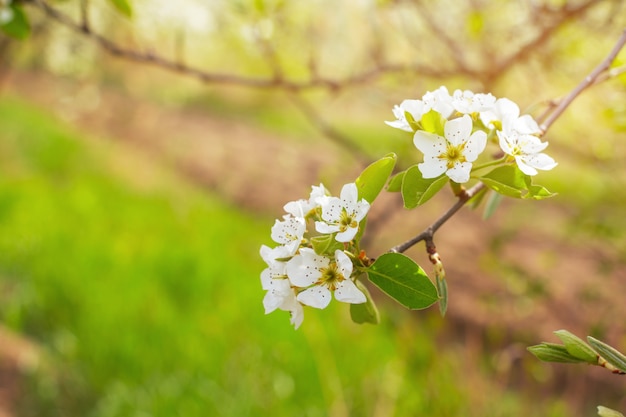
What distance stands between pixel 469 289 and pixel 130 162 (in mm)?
3180

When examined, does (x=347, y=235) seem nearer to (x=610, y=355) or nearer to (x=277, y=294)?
(x=277, y=294)

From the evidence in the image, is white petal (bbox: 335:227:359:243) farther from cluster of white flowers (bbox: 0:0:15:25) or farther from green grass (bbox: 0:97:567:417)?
green grass (bbox: 0:97:567:417)

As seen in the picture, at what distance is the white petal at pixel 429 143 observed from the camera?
571 mm

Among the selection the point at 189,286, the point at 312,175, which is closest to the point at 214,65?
the point at 312,175

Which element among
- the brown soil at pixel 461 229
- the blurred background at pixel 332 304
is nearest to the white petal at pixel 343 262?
the blurred background at pixel 332 304

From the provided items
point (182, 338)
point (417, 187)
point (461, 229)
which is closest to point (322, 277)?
point (417, 187)

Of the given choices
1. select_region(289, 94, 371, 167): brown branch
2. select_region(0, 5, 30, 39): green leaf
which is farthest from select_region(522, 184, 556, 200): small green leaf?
select_region(289, 94, 371, 167): brown branch

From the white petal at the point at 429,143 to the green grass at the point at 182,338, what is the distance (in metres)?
1.45

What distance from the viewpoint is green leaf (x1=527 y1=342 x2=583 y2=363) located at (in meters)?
0.55

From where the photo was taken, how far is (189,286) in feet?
8.80

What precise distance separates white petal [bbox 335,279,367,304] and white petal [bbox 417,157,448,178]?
12 centimetres

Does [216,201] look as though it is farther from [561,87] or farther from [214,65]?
[561,87]

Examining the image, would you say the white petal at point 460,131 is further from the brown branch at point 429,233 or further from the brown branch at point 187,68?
the brown branch at point 187,68

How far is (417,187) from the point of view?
0.57m
